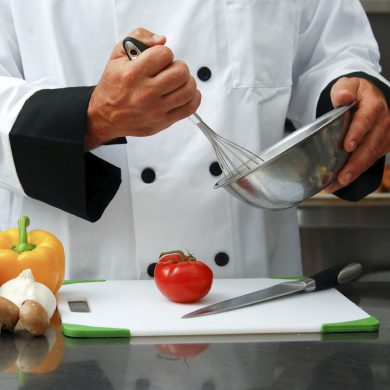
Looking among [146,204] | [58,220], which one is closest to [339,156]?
[146,204]

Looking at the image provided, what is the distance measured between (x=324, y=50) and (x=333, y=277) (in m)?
0.41

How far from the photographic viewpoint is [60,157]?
1.11 m

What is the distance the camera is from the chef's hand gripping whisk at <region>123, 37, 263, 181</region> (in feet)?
3.35

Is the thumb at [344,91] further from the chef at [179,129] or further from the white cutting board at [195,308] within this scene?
the white cutting board at [195,308]

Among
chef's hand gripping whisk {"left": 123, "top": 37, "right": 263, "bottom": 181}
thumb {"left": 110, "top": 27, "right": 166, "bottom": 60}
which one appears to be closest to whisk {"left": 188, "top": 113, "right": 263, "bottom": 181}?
chef's hand gripping whisk {"left": 123, "top": 37, "right": 263, "bottom": 181}

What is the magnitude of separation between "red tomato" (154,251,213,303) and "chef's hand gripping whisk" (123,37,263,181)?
4.8 inches

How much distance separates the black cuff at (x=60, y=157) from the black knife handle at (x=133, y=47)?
0.09 m

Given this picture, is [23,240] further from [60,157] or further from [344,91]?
[344,91]

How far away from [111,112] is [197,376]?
0.41 m

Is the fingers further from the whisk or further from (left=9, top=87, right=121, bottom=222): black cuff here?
(left=9, top=87, right=121, bottom=222): black cuff

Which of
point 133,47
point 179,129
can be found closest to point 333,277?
point 179,129

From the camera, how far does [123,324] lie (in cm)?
96

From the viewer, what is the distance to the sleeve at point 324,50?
53.4 inches

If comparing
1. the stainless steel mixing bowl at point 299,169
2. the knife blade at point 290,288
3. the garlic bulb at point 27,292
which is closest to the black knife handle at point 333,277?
the knife blade at point 290,288
